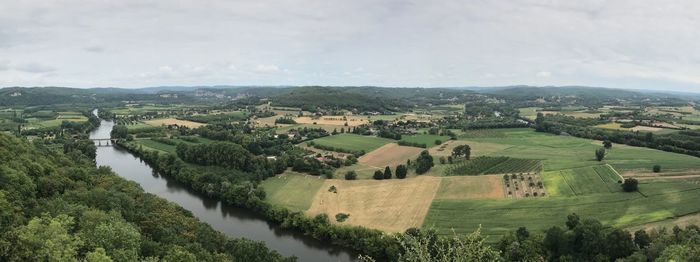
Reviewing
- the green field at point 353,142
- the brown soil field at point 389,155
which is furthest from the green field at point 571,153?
the green field at point 353,142

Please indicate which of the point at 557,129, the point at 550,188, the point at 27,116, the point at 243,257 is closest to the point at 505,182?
the point at 550,188

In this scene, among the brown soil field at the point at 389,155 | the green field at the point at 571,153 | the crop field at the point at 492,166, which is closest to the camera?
the crop field at the point at 492,166

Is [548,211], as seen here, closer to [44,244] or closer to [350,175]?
[350,175]

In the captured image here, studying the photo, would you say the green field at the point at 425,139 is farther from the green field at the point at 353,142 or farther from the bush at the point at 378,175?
the bush at the point at 378,175

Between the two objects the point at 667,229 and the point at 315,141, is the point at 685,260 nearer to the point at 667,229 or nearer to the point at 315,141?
the point at 667,229

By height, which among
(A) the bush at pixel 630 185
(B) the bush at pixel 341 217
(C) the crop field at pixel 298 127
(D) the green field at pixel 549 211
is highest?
(C) the crop field at pixel 298 127

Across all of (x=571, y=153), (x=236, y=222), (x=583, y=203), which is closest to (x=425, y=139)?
(x=571, y=153)
